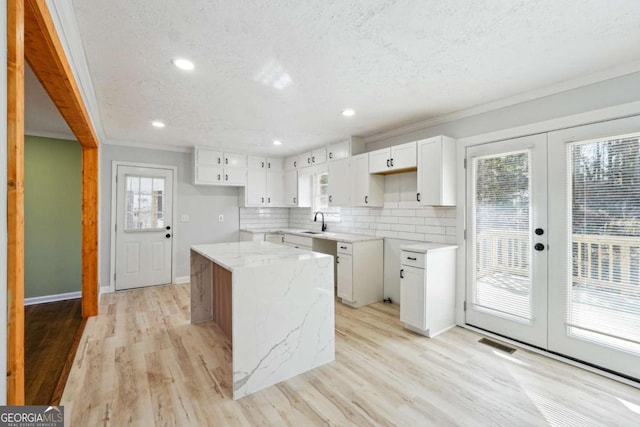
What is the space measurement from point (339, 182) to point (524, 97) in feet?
8.04

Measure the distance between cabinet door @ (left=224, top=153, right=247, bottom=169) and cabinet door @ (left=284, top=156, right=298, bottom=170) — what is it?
809 millimetres

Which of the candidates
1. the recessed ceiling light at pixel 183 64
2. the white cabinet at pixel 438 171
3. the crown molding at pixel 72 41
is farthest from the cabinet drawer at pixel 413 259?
the crown molding at pixel 72 41

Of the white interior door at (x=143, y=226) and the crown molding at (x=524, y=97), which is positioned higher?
the crown molding at (x=524, y=97)

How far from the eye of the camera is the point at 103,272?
462 centimetres

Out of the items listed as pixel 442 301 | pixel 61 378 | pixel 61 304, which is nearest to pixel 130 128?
pixel 61 304

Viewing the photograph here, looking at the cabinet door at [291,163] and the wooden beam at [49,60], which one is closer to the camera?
the wooden beam at [49,60]

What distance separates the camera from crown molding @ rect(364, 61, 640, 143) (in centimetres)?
228

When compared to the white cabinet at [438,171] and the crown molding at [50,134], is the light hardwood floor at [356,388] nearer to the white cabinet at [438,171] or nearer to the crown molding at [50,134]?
the white cabinet at [438,171]

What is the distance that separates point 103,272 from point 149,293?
0.76 m

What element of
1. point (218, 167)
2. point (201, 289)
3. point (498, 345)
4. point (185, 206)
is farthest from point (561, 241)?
point (185, 206)

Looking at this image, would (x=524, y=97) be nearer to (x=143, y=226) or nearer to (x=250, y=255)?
(x=250, y=255)

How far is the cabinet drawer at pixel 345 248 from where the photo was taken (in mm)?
3930

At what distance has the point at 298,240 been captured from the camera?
16.3ft

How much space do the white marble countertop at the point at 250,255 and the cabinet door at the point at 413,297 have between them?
42.9 inches
